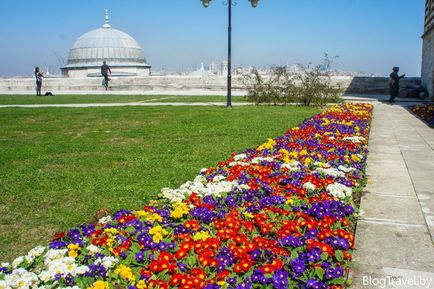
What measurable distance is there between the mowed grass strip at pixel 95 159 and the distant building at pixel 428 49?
1061 centimetres

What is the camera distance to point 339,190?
445 cm

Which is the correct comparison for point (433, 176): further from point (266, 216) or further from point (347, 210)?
point (266, 216)

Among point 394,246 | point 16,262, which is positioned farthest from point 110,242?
point 394,246

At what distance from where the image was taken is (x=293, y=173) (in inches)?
211

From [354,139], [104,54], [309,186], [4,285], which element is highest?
[104,54]

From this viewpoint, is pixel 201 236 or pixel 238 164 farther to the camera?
pixel 238 164

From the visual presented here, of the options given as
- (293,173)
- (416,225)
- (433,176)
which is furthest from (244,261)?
(433,176)

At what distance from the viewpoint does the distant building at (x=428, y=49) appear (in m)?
19.8

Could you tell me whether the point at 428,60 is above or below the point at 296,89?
above

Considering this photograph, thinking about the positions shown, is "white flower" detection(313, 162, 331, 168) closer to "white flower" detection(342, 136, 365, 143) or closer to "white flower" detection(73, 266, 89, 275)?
"white flower" detection(342, 136, 365, 143)

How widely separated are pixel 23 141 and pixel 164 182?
16.2 feet

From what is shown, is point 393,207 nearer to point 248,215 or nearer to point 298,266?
point 248,215

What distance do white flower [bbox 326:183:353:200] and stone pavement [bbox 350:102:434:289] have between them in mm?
185

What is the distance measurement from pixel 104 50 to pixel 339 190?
244 feet
